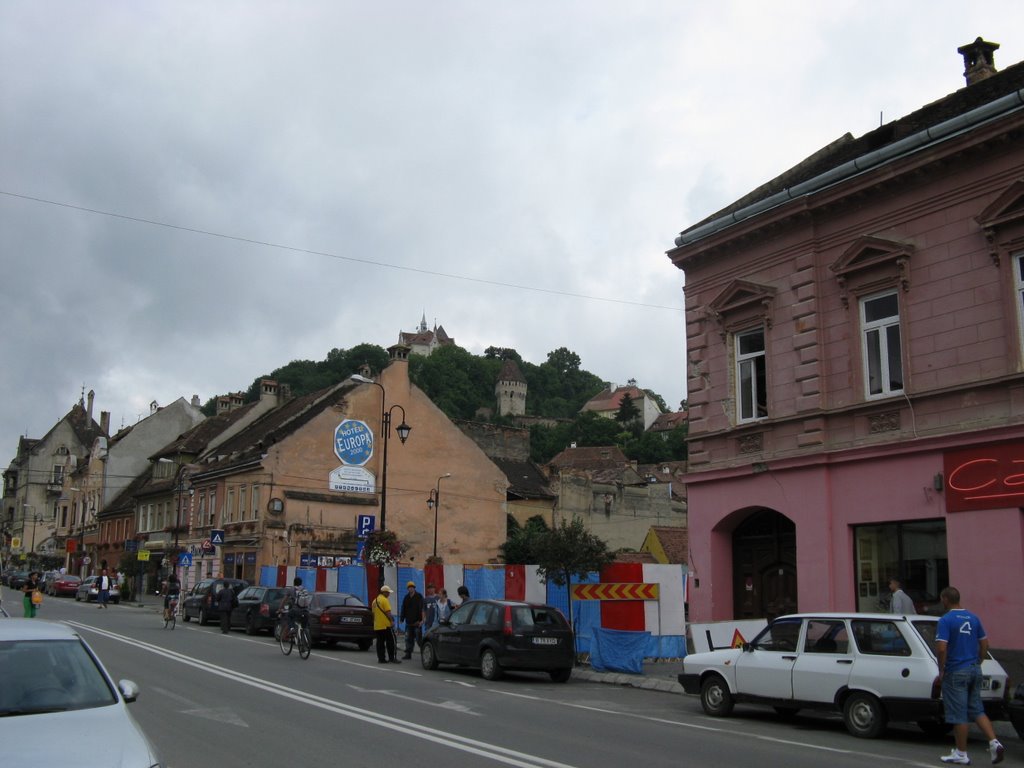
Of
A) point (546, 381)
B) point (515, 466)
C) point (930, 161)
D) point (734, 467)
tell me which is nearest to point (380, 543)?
point (734, 467)

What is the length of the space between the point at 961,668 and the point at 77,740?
28.4 ft

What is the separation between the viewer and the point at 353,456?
47.0 metres

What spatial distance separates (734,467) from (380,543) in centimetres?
1519

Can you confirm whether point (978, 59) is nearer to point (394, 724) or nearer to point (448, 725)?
point (448, 725)

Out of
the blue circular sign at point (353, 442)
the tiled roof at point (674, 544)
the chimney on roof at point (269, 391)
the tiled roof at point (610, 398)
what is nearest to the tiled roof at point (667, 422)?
the tiled roof at point (610, 398)

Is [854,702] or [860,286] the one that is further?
[860,286]

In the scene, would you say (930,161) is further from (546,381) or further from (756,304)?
Result: (546,381)

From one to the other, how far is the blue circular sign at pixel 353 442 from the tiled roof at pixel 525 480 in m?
12.0

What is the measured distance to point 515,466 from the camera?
64.0 metres

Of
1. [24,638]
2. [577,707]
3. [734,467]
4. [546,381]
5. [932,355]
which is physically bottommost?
[577,707]

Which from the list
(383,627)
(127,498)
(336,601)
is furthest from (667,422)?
(383,627)

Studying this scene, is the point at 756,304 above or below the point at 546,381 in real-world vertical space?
below

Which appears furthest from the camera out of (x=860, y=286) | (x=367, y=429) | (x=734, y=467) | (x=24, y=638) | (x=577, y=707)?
(x=367, y=429)

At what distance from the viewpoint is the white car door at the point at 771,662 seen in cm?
1292
